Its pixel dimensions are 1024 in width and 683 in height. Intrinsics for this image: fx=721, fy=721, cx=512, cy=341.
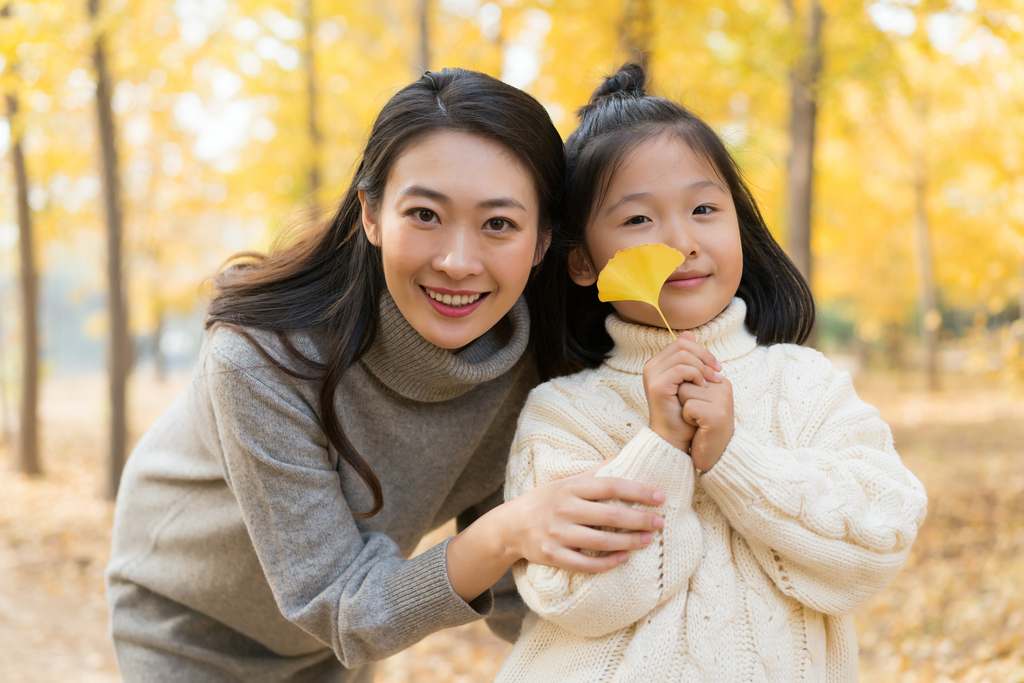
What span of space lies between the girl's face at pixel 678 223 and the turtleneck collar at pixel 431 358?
319mm

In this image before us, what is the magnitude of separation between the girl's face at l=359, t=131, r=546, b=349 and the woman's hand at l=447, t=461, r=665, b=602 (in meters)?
0.42

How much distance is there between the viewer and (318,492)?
1.57 m

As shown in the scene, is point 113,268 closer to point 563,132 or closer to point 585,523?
point 563,132

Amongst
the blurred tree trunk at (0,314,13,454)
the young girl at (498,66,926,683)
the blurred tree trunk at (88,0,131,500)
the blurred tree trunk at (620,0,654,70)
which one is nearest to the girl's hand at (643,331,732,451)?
the young girl at (498,66,926,683)

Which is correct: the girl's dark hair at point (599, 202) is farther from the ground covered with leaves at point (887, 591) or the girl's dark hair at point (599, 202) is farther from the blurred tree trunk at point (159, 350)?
the blurred tree trunk at point (159, 350)

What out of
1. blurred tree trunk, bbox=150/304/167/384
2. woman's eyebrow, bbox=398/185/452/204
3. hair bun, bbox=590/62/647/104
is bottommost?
blurred tree trunk, bbox=150/304/167/384

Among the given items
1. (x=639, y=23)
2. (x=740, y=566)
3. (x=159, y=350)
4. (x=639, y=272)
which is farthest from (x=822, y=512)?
(x=159, y=350)

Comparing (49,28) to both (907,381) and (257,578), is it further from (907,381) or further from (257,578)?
Result: (907,381)

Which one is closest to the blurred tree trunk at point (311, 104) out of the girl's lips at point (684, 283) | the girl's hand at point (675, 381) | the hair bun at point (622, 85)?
the hair bun at point (622, 85)

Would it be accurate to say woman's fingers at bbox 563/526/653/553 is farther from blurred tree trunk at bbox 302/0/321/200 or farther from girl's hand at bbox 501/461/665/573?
blurred tree trunk at bbox 302/0/321/200

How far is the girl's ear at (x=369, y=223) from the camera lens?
5.36 ft

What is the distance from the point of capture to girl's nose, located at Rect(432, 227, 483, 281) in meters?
1.44

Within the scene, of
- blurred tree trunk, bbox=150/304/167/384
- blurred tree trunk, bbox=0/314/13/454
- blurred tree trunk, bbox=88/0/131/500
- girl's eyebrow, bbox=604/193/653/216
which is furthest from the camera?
blurred tree trunk, bbox=150/304/167/384

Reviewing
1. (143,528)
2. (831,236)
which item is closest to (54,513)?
(143,528)
